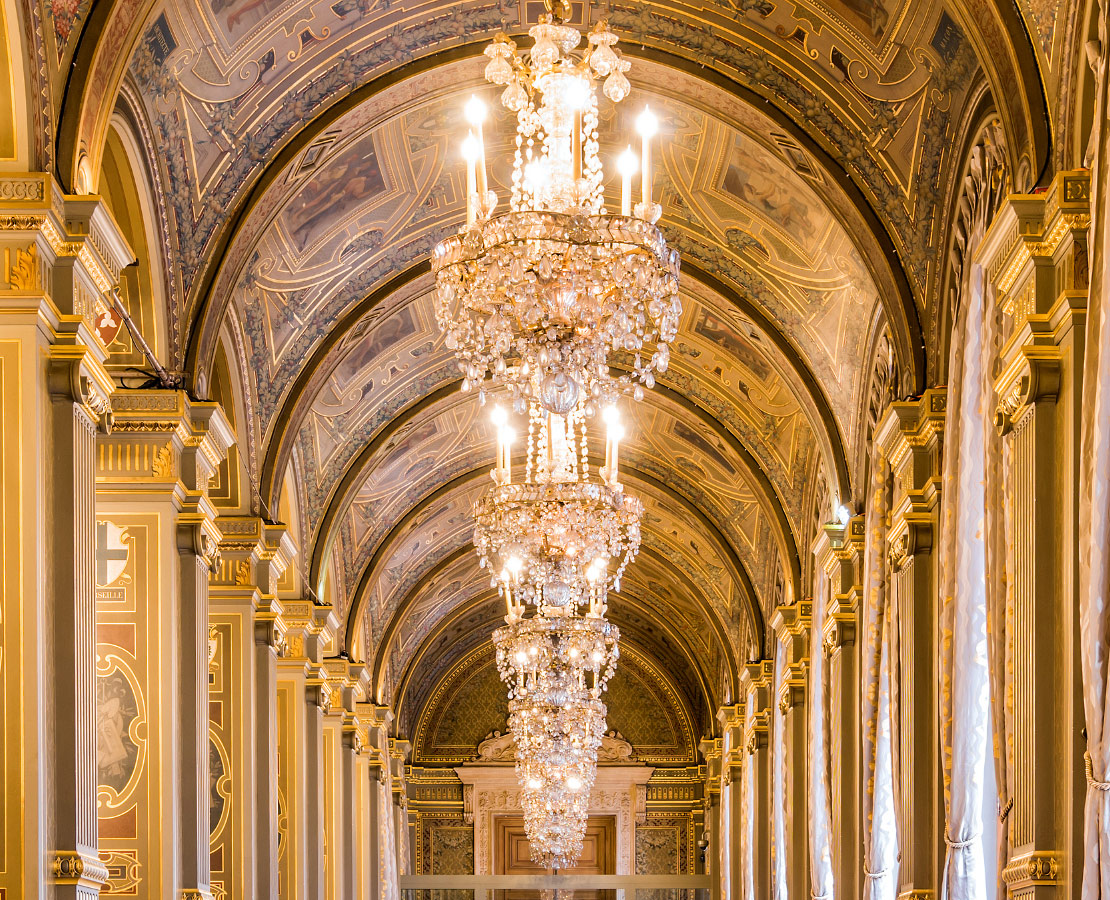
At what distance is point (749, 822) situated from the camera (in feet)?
87.8

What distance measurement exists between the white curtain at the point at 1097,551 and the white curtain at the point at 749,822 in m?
18.0

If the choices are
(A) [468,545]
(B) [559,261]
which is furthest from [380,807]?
(B) [559,261]

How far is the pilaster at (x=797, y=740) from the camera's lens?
67.6 feet

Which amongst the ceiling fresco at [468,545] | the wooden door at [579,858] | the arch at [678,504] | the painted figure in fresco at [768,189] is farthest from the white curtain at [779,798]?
the wooden door at [579,858]

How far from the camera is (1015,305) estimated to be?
32.6 feet

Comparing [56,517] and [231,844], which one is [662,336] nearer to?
[56,517]

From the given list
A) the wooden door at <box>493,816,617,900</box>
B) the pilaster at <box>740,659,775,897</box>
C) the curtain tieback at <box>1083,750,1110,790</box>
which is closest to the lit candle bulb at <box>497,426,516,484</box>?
the curtain tieback at <box>1083,750,1110,790</box>

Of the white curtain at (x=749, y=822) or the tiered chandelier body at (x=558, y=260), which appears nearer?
the tiered chandelier body at (x=558, y=260)

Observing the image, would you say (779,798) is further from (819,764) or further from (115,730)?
(115,730)

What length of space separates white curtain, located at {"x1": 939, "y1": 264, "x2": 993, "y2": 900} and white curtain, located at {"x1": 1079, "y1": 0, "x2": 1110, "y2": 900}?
114 inches

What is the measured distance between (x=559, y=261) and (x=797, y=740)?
1288cm

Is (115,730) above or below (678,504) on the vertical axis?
below

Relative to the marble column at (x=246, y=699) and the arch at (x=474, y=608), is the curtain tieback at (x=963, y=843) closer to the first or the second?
the marble column at (x=246, y=699)

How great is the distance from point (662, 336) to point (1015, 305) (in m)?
2.20
